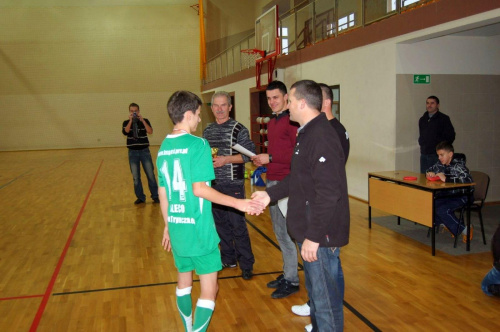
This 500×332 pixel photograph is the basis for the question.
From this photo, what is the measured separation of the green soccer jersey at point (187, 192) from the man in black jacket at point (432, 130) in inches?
198

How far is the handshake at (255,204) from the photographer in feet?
8.25

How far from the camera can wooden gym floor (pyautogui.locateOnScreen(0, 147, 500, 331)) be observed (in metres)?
3.21

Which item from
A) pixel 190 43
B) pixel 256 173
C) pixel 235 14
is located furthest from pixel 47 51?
pixel 256 173

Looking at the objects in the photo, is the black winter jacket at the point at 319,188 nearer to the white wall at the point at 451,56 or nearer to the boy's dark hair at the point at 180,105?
the boy's dark hair at the point at 180,105

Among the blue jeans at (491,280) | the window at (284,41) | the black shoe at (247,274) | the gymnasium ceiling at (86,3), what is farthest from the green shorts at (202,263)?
the gymnasium ceiling at (86,3)

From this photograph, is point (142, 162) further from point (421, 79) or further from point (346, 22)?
point (421, 79)

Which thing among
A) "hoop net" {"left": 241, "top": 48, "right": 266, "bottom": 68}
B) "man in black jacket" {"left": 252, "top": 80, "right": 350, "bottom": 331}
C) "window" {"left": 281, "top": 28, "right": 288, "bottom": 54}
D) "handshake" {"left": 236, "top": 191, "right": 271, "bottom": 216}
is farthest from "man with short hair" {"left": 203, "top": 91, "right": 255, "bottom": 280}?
"hoop net" {"left": 241, "top": 48, "right": 266, "bottom": 68}

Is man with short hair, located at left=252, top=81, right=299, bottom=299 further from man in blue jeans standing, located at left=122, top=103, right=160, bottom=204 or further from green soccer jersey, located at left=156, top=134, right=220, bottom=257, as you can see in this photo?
man in blue jeans standing, located at left=122, top=103, right=160, bottom=204

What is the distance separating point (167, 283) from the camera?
4012 millimetres

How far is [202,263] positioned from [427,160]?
5231 mm

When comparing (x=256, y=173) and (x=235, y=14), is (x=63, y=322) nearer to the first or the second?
(x=256, y=173)

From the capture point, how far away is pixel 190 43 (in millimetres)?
21234

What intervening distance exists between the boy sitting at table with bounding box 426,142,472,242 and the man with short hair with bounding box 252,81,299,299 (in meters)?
2.15

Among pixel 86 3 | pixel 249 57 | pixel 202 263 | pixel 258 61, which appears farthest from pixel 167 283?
pixel 86 3
